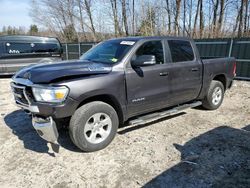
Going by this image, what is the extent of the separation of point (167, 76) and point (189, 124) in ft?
3.96

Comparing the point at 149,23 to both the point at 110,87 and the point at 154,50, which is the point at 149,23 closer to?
the point at 154,50

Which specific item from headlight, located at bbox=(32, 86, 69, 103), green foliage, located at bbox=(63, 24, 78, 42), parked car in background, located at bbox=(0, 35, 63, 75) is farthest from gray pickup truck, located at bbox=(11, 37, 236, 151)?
green foliage, located at bbox=(63, 24, 78, 42)

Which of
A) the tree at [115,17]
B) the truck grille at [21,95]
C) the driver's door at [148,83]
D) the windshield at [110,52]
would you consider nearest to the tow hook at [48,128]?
the truck grille at [21,95]

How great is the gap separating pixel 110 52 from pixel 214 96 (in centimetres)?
307

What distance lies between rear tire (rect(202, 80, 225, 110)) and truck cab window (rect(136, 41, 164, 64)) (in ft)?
6.08

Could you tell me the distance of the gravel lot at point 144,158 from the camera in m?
2.88

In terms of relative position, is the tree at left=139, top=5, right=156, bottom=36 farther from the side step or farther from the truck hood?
the truck hood

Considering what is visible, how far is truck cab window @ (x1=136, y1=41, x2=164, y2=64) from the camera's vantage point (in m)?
4.10

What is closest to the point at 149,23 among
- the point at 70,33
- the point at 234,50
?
the point at 234,50

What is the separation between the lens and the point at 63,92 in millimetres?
3092

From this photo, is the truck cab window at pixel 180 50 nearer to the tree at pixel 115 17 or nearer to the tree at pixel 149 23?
the tree at pixel 149 23

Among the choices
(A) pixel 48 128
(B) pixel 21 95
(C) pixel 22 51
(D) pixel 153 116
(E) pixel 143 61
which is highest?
(C) pixel 22 51

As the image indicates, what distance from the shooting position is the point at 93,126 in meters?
3.51

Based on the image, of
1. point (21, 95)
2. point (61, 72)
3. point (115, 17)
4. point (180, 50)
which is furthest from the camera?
point (115, 17)
